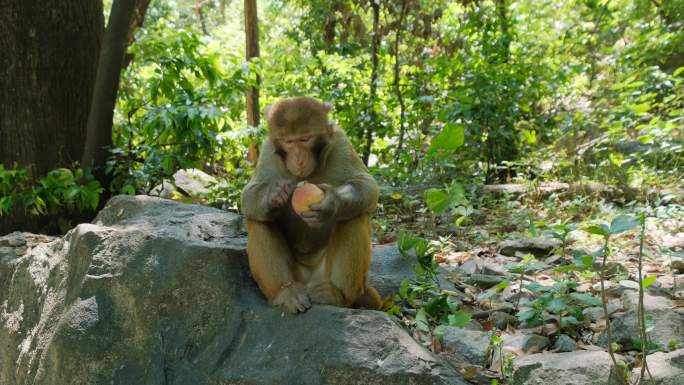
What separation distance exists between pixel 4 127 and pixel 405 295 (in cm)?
452

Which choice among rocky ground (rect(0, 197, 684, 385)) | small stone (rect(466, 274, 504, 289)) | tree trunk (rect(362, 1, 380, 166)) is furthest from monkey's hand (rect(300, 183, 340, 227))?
tree trunk (rect(362, 1, 380, 166))

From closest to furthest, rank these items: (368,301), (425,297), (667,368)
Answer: (667,368), (368,301), (425,297)

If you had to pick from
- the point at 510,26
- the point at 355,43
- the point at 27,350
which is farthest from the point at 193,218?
the point at 355,43

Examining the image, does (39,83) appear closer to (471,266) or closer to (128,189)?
(128,189)

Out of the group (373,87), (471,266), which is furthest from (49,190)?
(373,87)

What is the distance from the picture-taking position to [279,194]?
11.7ft

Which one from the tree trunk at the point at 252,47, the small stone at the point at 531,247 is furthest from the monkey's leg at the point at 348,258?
the tree trunk at the point at 252,47

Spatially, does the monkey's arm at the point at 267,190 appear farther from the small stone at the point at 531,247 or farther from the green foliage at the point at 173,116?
the small stone at the point at 531,247

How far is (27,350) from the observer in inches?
162

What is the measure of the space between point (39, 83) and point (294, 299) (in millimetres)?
4309

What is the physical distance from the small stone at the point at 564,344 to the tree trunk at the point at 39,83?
16.5 ft

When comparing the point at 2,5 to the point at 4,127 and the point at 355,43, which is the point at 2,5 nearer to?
the point at 4,127

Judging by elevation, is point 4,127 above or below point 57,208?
above

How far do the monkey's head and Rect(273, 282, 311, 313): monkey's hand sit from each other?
671 millimetres
